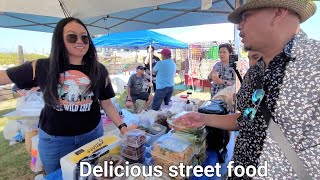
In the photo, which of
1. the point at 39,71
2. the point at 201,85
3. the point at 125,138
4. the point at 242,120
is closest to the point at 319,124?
the point at 242,120

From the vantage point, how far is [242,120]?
1.03 m

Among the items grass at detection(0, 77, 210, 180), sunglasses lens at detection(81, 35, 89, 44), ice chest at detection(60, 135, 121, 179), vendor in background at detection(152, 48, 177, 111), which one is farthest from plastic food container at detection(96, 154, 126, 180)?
vendor in background at detection(152, 48, 177, 111)

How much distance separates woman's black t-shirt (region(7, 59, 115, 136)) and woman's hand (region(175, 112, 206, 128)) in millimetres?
681

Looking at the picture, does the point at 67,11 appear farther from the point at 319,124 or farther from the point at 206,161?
the point at 319,124

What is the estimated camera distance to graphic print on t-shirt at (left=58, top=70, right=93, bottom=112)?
140cm

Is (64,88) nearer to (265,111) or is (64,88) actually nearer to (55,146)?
(55,146)

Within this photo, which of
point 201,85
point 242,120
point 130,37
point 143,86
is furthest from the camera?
point 201,85

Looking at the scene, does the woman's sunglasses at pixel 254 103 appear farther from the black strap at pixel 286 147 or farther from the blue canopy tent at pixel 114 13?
the blue canopy tent at pixel 114 13

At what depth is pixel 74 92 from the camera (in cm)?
142

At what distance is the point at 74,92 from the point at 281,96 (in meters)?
1.24

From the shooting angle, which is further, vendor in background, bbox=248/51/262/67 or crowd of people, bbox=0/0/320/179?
vendor in background, bbox=248/51/262/67

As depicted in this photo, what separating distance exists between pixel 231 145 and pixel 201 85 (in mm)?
7865

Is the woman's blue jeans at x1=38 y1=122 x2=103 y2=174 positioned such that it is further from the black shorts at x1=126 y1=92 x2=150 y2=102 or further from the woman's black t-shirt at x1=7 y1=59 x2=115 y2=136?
the black shorts at x1=126 y1=92 x2=150 y2=102

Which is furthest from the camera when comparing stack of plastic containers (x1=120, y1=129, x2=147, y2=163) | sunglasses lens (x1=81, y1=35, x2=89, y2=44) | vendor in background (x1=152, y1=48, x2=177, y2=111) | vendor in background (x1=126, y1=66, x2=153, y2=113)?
vendor in background (x1=126, y1=66, x2=153, y2=113)
